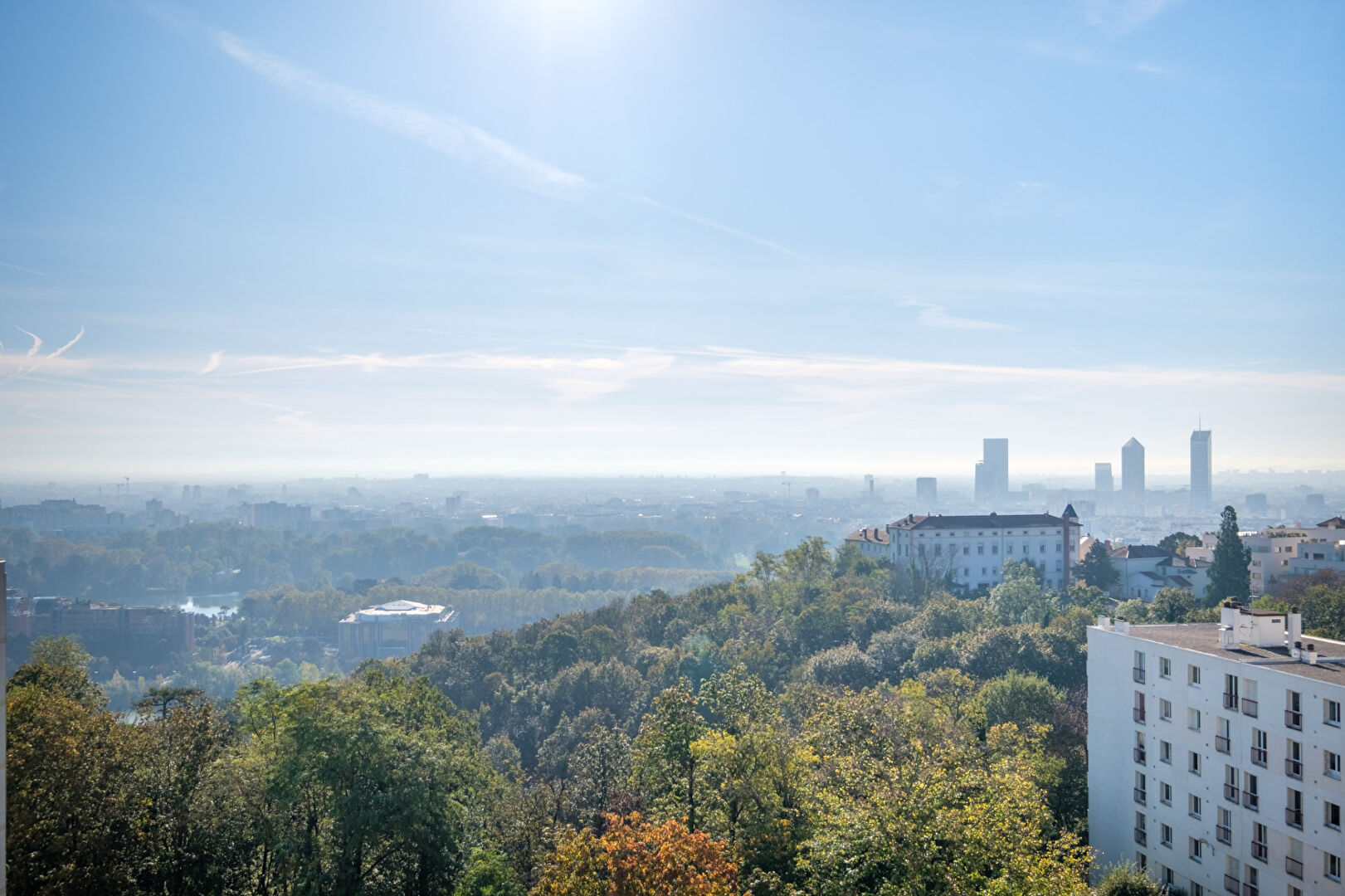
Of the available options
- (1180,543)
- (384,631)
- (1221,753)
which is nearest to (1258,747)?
(1221,753)

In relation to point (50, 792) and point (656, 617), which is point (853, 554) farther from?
point (50, 792)

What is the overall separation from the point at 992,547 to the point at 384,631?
88.9 metres

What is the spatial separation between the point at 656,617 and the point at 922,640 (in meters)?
27.2

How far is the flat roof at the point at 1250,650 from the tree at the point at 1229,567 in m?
27.0

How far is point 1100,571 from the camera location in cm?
7106

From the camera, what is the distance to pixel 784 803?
21344mm

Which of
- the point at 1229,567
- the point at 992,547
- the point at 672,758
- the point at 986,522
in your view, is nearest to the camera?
the point at 672,758

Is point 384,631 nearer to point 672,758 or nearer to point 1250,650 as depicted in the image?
point 672,758

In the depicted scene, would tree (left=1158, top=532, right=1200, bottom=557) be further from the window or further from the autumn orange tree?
the autumn orange tree

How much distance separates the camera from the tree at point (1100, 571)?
7081 cm

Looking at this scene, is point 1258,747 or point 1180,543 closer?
point 1258,747

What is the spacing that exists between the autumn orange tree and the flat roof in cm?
1527

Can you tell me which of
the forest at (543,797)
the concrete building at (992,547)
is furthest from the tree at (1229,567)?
the concrete building at (992,547)

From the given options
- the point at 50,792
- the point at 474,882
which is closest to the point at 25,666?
the point at 50,792
